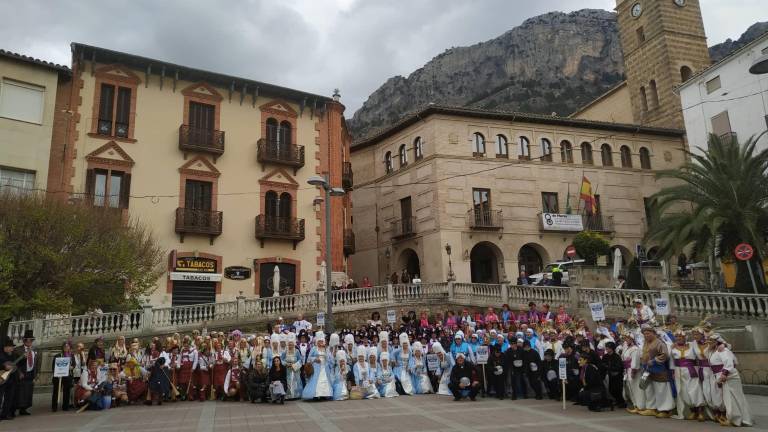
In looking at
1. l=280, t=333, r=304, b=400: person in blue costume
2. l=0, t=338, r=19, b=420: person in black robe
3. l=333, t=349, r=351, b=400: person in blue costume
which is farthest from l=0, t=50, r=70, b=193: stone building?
l=333, t=349, r=351, b=400: person in blue costume

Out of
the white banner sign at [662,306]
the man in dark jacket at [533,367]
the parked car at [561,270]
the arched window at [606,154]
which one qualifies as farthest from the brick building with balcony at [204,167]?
the arched window at [606,154]

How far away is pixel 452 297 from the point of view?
1024 inches

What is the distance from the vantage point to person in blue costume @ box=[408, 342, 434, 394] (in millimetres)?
14905

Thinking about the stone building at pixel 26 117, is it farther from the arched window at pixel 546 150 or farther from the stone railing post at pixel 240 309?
the arched window at pixel 546 150

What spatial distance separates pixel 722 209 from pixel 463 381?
14582 mm

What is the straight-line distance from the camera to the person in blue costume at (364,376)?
14.4 m

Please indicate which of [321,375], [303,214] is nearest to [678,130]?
[303,214]

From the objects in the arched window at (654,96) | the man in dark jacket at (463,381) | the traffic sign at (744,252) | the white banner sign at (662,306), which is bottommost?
the man in dark jacket at (463,381)

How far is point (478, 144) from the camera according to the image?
112ft

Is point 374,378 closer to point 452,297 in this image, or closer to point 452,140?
point 452,297

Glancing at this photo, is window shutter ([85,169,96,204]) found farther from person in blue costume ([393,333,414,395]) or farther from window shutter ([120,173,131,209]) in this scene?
person in blue costume ([393,333,414,395])

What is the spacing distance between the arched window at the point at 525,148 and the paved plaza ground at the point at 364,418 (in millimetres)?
23525

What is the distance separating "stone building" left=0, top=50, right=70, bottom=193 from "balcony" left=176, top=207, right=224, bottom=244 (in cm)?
542

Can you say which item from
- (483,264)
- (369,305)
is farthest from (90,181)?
(483,264)
